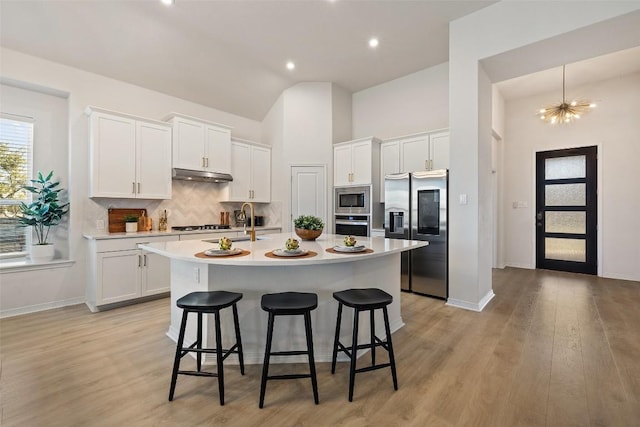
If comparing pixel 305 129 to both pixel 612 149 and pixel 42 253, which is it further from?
pixel 612 149

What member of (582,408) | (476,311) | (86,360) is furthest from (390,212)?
(86,360)

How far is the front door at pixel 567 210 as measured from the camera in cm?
525

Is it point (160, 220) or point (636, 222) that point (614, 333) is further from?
point (160, 220)

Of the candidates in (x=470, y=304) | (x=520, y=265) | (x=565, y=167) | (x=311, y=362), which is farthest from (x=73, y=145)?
(x=565, y=167)

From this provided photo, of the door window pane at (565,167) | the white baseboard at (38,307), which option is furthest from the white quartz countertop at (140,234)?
the door window pane at (565,167)

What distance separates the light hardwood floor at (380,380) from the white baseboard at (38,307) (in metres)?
0.14

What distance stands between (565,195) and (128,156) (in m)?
7.42

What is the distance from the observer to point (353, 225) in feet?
16.8

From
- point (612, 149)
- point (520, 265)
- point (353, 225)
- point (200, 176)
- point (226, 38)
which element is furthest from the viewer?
point (520, 265)

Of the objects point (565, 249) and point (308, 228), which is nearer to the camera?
point (308, 228)

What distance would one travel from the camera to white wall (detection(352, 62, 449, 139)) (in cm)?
485

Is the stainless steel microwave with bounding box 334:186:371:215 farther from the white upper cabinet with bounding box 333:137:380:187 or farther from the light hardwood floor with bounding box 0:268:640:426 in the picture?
the light hardwood floor with bounding box 0:268:640:426

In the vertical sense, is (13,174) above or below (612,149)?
below

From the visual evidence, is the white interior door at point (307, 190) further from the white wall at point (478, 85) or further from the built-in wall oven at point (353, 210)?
the white wall at point (478, 85)
